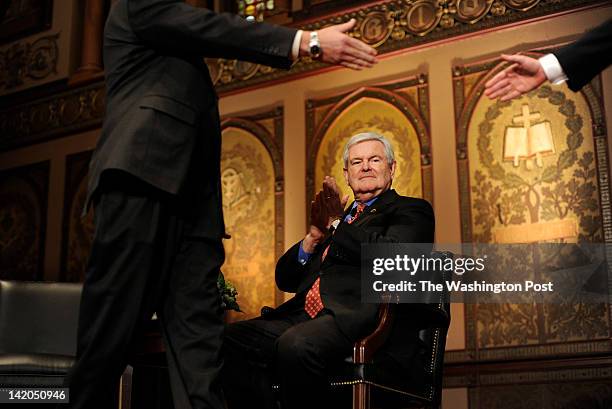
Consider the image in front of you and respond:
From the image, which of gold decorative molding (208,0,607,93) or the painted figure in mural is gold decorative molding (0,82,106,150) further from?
the painted figure in mural

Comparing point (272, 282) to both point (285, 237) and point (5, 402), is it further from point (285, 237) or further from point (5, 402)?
point (5, 402)

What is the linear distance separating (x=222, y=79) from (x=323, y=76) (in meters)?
0.82

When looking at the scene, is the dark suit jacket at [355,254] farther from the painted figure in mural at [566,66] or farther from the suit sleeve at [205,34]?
the suit sleeve at [205,34]

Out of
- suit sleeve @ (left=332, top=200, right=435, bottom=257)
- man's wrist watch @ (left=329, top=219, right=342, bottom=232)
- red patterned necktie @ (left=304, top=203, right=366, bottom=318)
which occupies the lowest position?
red patterned necktie @ (left=304, top=203, right=366, bottom=318)

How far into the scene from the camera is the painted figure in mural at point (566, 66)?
237 cm

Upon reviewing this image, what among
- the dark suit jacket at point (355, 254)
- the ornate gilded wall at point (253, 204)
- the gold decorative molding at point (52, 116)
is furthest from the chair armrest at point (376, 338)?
the gold decorative molding at point (52, 116)

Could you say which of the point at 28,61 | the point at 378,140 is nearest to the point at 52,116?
the point at 28,61

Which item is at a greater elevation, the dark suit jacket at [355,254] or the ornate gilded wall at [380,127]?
the ornate gilded wall at [380,127]

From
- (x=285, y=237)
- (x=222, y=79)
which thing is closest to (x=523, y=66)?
(x=285, y=237)

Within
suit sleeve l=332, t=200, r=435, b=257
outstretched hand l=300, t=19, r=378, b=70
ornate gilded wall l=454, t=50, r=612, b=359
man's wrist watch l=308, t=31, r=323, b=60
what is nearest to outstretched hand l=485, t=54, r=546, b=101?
outstretched hand l=300, t=19, r=378, b=70

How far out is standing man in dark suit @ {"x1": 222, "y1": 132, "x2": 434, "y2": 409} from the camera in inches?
106

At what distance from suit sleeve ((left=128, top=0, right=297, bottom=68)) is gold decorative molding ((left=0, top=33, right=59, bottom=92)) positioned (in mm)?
5198

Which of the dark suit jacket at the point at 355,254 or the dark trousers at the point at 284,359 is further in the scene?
the dark suit jacket at the point at 355,254

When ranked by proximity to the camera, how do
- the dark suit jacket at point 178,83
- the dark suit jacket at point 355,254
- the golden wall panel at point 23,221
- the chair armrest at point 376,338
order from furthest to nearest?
the golden wall panel at point 23,221 < the dark suit jacket at point 355,254 < the chair armrest at point 376,338 < the dark suit jacket at point 178,83
